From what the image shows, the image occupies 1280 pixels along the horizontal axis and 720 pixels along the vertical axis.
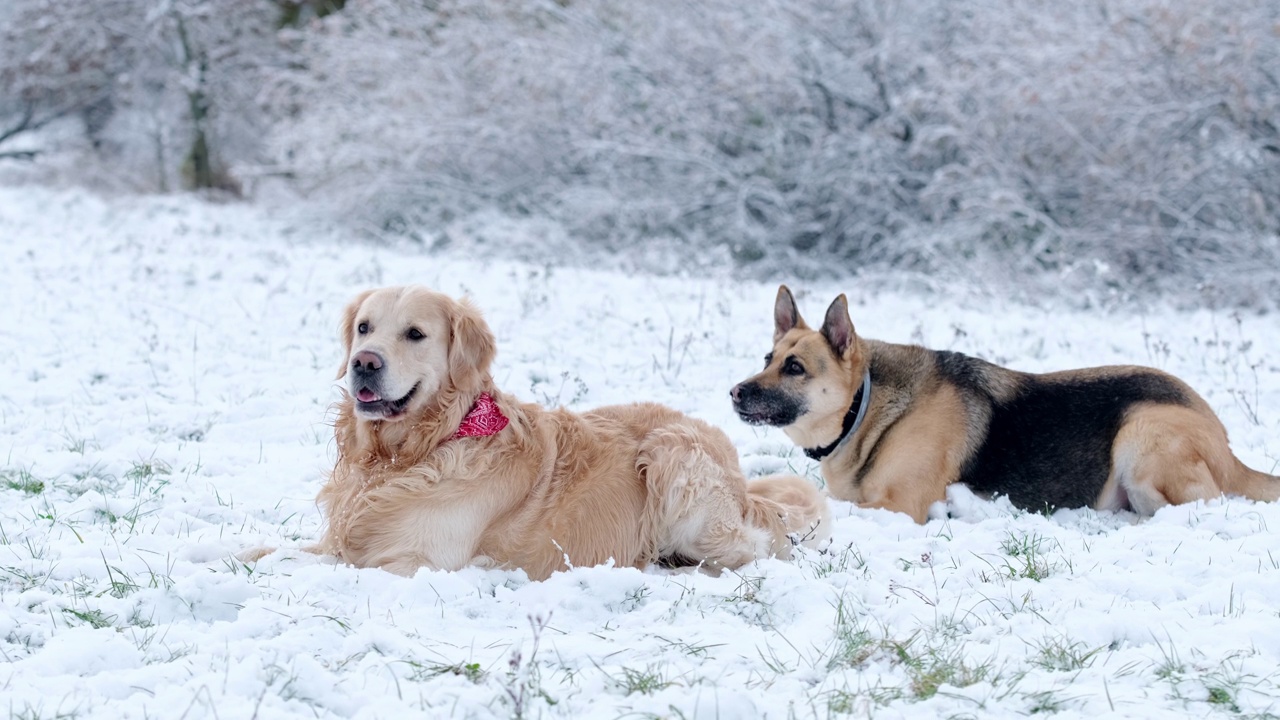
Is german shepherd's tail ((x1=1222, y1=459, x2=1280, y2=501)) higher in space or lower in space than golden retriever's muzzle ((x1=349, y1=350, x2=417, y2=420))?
lower

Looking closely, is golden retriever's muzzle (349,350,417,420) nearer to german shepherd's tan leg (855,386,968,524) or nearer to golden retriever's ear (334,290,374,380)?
golden retriever's ear (334,290,374,380)


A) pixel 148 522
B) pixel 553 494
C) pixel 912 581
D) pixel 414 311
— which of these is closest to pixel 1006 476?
pixel 912 581

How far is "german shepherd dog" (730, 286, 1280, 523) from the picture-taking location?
17.6 feet

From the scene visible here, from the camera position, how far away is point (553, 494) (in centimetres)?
442

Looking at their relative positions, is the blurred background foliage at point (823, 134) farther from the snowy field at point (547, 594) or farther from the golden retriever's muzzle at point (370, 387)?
the golden retriever's muzzle at point (370, 387)

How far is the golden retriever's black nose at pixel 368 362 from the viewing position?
4191 mm

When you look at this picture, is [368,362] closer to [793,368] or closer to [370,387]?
[370,387]

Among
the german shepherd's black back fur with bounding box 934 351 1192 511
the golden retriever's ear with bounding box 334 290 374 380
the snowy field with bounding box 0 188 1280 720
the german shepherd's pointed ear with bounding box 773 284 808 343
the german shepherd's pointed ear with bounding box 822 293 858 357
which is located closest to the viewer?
the snowy field with bounding box 0 188 1280 720

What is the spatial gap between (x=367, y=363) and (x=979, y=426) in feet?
11.3

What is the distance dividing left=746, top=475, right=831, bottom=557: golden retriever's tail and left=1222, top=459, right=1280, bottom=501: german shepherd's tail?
213 centimetres

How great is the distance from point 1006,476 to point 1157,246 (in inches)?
344

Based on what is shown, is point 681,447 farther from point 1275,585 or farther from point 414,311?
point 1275,585

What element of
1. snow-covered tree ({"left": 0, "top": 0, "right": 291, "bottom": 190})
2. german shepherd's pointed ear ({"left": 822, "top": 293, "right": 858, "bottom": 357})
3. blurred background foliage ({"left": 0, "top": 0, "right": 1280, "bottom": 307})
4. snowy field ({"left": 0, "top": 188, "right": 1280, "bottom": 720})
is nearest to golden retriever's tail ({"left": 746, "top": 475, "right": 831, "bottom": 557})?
snowy field ({"left": 0, "top": 188, "right": 1280, "bottom": 720})

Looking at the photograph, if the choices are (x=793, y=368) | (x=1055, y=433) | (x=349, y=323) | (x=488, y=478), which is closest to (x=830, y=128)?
(x=793, y=368)
